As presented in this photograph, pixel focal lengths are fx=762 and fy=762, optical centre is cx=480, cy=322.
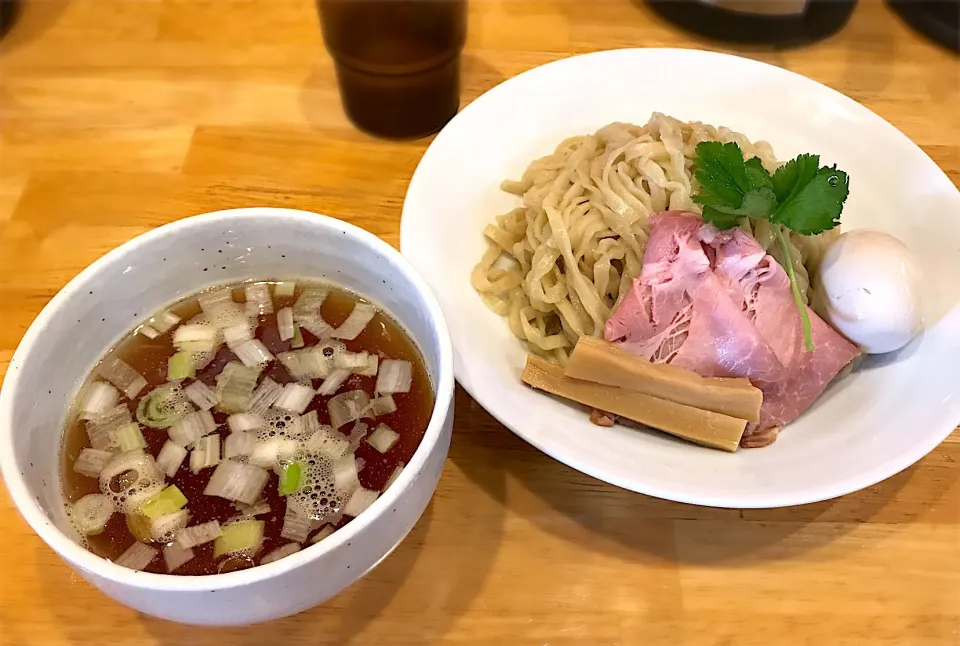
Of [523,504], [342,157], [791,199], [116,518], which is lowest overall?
[523,504]

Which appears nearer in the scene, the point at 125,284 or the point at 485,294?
the point at 125,284

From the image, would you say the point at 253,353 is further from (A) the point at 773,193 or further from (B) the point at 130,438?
(A) the point at 773,193

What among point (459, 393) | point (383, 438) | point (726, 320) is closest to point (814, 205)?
point (726, 320)

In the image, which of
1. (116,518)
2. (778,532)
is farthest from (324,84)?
(778,532)

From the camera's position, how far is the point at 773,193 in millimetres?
1245

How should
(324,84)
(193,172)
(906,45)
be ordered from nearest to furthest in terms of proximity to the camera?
(193,172), (324,84), (906,45)

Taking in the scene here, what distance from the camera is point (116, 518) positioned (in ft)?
2.93

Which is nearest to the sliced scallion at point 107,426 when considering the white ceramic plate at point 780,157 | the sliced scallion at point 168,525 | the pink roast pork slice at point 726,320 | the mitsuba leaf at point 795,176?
the sliced scallion at point 168,525

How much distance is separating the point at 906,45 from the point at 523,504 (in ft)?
5.61

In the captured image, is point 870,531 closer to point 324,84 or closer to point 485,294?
point 485,294

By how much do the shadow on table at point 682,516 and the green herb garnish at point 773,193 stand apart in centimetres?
27

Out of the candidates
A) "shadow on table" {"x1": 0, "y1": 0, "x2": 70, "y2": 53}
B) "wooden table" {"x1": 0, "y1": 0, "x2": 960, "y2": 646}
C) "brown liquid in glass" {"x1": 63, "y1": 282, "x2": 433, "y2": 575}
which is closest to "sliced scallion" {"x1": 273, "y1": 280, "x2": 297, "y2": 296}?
"brown liquid in glass" {"x1": 63, "y1": 282, "x2": 433, "y2": 575}

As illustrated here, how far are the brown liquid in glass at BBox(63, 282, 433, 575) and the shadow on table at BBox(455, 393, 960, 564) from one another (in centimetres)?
28

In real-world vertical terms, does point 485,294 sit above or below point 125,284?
below
